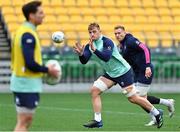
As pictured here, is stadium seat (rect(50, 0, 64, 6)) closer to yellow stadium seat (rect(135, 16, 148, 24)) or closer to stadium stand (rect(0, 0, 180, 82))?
stadium stand (rect(0, 0, 180, 82))

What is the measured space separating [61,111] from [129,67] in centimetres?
452

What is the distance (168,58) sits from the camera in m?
31.4

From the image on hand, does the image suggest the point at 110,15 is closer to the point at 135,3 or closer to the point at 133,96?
the point at 135,3

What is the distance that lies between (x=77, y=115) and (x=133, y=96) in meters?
3.28

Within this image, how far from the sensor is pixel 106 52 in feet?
52.1

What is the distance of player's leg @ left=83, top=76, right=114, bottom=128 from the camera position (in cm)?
1627

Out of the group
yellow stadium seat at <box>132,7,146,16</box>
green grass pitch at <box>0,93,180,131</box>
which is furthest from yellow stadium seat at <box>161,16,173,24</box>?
green grass pitch at <box>0,93,180,131</box>

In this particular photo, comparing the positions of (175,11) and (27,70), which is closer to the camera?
(27,70)

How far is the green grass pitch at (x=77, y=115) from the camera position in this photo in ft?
52.8

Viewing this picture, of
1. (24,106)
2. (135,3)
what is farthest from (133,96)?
(135,3)

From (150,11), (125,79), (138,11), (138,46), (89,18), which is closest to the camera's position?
(125,79)

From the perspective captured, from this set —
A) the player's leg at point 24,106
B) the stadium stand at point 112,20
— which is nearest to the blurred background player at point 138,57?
the player's leg at point 24,106

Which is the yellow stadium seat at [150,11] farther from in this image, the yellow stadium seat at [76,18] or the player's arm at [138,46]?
the player's arm at [138,46]

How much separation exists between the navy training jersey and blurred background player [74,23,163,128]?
0.55 metres
